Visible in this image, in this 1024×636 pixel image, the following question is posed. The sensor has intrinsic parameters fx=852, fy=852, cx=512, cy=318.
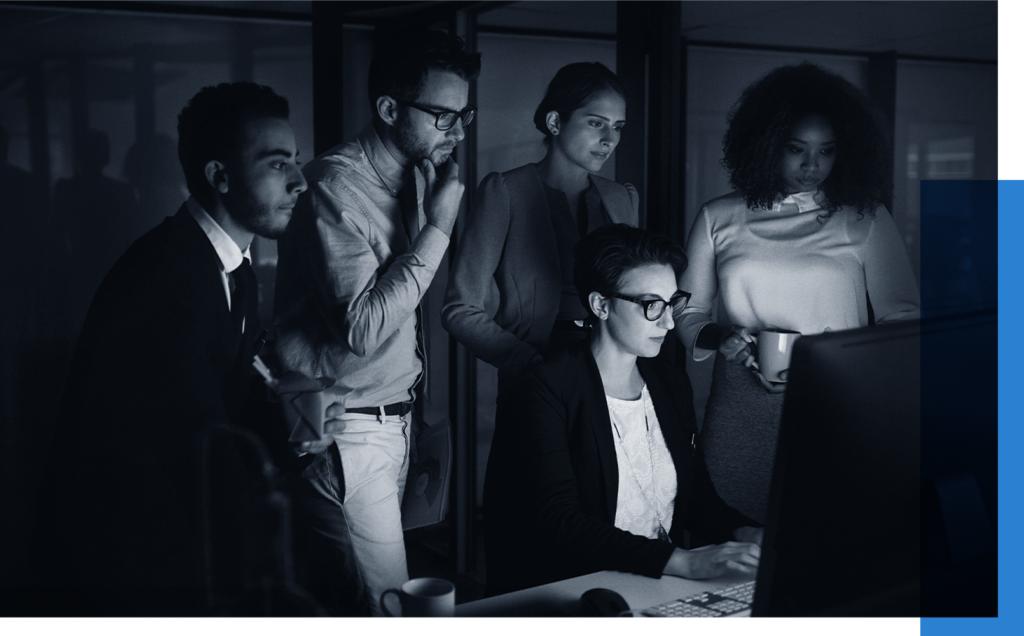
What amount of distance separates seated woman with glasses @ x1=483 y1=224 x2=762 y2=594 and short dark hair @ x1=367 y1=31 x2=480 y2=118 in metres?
0.62

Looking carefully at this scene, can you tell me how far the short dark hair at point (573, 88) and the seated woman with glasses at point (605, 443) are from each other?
722mm

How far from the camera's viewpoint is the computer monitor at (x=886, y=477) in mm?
911

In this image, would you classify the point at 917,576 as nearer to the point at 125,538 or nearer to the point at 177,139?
the point at 125,538

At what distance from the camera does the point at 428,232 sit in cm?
188

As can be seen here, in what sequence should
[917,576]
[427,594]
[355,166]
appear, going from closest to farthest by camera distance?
[917,576] < [427,594] < [355,166]

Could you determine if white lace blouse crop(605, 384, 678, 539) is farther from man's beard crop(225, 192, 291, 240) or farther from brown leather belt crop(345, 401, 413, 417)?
man's beard crop(225, 192, 291, 240)

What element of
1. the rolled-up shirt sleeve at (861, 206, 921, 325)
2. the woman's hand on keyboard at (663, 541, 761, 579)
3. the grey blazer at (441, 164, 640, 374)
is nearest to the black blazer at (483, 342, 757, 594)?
the woman's hand on keyboard at (663, 541, 761, 579)

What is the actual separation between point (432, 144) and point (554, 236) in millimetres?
443

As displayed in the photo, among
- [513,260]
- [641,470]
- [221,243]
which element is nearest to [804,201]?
[513,260]

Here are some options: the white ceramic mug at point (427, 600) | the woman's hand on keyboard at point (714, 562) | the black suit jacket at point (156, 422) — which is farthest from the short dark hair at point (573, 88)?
the white ceramic mug at point (427, 600)

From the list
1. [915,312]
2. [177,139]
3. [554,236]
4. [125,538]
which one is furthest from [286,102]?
[915,312]

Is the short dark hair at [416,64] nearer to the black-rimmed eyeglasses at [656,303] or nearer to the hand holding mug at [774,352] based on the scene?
the black-rimmed eyeglasses at [656,303]

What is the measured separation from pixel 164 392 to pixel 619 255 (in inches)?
40.2

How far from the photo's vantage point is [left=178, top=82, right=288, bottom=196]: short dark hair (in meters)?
1.96
